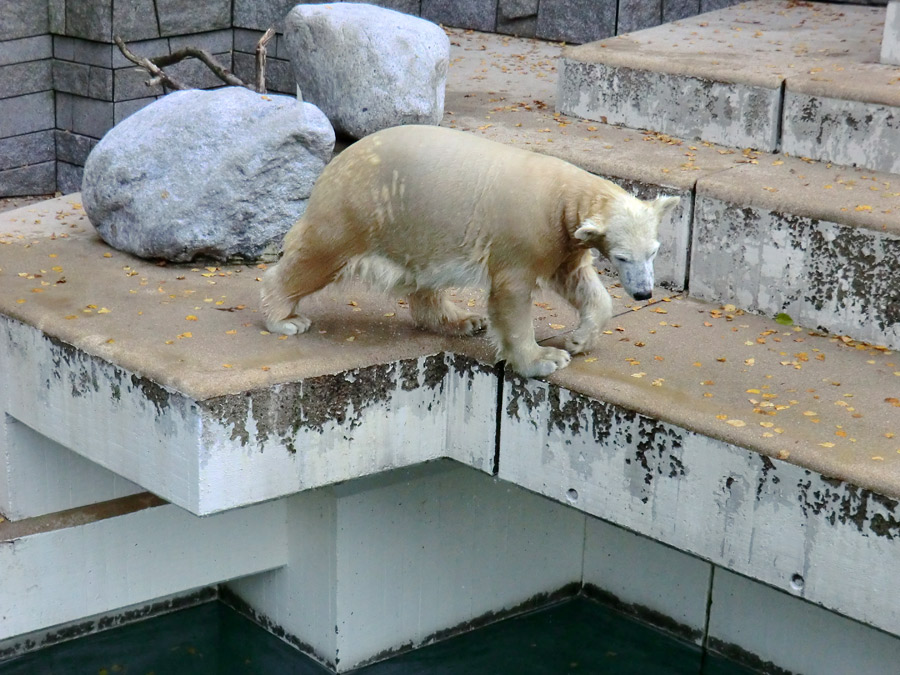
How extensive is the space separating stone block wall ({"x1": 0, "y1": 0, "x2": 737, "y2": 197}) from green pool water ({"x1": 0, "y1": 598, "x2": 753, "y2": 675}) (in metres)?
3.16

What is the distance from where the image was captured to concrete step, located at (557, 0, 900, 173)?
16.8 ft

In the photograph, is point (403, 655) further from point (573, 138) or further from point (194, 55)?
point (194, 55)

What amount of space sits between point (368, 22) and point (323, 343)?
236 cm

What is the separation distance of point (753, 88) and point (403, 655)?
3057 millimetres

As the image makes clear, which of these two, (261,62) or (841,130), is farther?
(261,62)

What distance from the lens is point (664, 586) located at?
18.6 feet

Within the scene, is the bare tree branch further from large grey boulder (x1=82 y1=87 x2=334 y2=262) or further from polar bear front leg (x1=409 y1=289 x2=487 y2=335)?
polar bear front leg (x1=409 y1=289 x2=487 y2=335)

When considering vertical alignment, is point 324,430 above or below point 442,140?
below

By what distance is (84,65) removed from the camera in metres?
7.15

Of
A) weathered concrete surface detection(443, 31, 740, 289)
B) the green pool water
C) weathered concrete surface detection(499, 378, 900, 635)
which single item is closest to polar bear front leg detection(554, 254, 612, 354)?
weathered concrete surface detection(499, 378, 900, 635)

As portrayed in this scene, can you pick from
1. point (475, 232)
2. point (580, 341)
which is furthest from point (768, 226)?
point (475, 232)

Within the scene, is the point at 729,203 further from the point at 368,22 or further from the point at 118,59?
the point at 118,59

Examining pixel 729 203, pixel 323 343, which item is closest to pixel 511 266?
pixel 323 343

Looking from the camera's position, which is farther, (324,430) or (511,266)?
(324,430)
